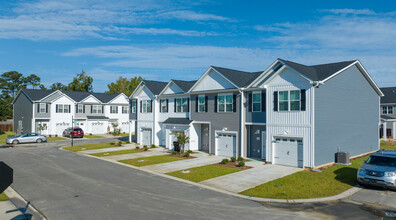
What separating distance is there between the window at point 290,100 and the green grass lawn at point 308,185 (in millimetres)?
4634

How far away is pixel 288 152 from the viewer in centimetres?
2047

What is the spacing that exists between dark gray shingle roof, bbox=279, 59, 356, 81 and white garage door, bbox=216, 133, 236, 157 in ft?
25.6

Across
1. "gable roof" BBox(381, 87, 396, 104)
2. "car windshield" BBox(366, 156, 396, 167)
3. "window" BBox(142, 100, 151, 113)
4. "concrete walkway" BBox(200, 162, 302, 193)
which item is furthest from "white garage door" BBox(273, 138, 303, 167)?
"gable roof" BBox(381, 87, 396, 104)

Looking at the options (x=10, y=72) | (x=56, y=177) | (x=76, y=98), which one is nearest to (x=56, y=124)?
(x=76, y=98)

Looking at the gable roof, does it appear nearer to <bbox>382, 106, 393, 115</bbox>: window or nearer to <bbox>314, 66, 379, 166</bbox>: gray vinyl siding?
<bbox>382, 106, 393, 115</bbox>: window

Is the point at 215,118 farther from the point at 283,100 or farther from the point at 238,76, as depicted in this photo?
the point at 283,100

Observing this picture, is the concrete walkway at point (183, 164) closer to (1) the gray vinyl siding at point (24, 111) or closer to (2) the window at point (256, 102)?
(2) the window at point (256, 102)

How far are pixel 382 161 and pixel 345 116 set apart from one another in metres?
7.95

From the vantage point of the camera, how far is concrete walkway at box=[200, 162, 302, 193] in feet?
50.1

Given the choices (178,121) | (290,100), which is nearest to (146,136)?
(178,121)

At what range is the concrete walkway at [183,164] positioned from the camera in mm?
19875

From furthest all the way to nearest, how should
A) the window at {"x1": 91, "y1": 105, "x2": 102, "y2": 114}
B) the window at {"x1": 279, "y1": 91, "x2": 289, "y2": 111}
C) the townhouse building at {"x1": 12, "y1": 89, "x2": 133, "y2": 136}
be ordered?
the window at {"x1": 91, "y1": 105, "x2": 102, "y2": 114}, the townhouse building at {"x1": 12, "y1": 89, "x2": 133, "y2": 136}, the window at {"x1": 279, "y1": 91, "x2": 289, "y2": 111}

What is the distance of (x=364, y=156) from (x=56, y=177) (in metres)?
23.9

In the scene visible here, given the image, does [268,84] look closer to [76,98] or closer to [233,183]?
[233,183]
